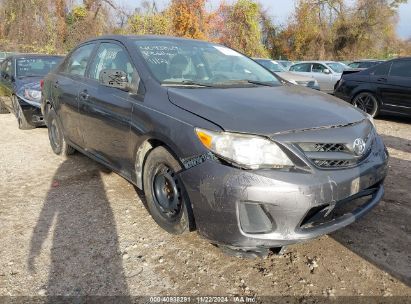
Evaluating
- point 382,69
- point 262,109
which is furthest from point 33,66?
point 382,69

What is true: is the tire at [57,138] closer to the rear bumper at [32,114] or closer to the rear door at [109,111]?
the rear door at [109,111]

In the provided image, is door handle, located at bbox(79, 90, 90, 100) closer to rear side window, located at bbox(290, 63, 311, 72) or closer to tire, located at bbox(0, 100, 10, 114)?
tire, located at bbox(0, 100, 10, 114)

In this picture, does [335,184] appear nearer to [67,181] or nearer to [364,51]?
[67,181]

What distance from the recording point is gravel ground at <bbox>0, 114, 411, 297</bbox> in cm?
265

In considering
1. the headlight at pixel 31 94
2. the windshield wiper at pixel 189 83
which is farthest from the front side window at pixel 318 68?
the windshield wiper at pixel 189 83

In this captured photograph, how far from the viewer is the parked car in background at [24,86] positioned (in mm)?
7086

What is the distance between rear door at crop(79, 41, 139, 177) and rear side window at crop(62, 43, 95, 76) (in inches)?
8.7

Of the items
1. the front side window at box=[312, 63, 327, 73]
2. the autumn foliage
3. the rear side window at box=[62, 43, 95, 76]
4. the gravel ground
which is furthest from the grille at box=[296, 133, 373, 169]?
the autumn foliage

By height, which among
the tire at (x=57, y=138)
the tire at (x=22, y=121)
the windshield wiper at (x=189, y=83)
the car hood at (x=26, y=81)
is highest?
the windshield wiper at (x=189, y=83)

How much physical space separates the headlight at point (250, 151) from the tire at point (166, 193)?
0.44 m

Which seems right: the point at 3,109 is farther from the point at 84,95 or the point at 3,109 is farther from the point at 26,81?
the point at 84,95

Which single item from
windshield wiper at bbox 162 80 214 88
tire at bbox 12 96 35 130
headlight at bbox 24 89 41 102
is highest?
windshield wiper at bbox 162 80 214 88

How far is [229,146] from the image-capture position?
256 cm

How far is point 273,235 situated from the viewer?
2545 millimetres
